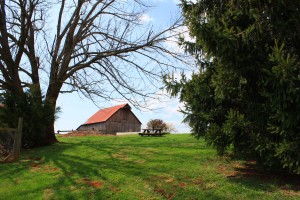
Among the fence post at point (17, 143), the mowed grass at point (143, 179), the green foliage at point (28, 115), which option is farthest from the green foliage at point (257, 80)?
the green foliage at point (28, 115)

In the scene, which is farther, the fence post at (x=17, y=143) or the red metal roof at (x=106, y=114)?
the red metal roof at (x=106, y=114)

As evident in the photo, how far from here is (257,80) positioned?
6.87 metres

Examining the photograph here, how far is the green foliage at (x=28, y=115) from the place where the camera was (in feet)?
51.0

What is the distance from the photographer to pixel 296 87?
5754mm

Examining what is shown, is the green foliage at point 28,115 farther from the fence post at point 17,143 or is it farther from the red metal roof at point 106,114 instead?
the red metal roof at point 106,114

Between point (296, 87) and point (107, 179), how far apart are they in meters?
4.96

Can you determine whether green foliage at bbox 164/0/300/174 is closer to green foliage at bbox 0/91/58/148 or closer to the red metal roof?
green foliage at bbox 0/91/58/148

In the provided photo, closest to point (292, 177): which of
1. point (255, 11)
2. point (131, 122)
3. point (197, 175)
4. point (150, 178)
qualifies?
point (197, 175)

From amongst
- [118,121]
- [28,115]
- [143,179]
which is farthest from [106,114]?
[143,179]

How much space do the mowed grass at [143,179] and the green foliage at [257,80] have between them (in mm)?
656

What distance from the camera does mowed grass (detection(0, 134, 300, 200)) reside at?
643 centimetres

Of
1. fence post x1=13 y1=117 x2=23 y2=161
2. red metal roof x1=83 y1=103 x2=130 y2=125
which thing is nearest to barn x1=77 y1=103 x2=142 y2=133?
red metal roof x1=83 y1=103 x2=130 y2=125

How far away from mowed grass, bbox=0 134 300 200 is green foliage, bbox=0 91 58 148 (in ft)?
14.9

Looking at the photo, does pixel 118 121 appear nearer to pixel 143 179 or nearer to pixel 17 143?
pixel 17 143
